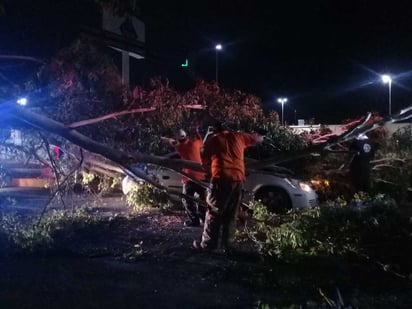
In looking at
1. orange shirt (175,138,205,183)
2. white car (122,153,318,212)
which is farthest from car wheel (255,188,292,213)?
orange shirt (175,138,205,183)

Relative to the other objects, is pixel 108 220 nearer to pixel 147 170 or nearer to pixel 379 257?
pixel 147 170

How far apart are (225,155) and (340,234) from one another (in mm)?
1687

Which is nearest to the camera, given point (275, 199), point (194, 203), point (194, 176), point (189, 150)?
point (194, 176)

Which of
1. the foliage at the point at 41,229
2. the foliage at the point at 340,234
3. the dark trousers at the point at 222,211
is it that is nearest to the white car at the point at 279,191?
the foliage at the point at 41,229

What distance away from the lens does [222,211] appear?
7641mm

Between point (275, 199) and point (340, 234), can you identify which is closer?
point (340, 234)

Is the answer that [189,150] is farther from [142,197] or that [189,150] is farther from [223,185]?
[142,197]

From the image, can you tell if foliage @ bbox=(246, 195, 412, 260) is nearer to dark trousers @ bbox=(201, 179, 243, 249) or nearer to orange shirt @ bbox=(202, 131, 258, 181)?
dark trousers @ bbox=(201, 179, 243, 249)

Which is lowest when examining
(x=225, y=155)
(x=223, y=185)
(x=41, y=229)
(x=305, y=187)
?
(x=41, y=229)

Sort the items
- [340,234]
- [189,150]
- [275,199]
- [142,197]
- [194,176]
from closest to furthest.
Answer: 1. [340,234]
2. [194,176]
3. [189,150]
4. [275,199]
5. [142,197]

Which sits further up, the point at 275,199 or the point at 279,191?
the point at 279,191

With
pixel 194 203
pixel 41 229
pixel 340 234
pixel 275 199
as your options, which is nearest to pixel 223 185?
pixel 340 234

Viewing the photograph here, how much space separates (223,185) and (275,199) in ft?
14.1

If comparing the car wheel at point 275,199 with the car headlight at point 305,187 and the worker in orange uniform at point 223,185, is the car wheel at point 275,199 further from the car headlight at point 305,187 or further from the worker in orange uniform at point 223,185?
the worker in orange uniform at point 223,185
